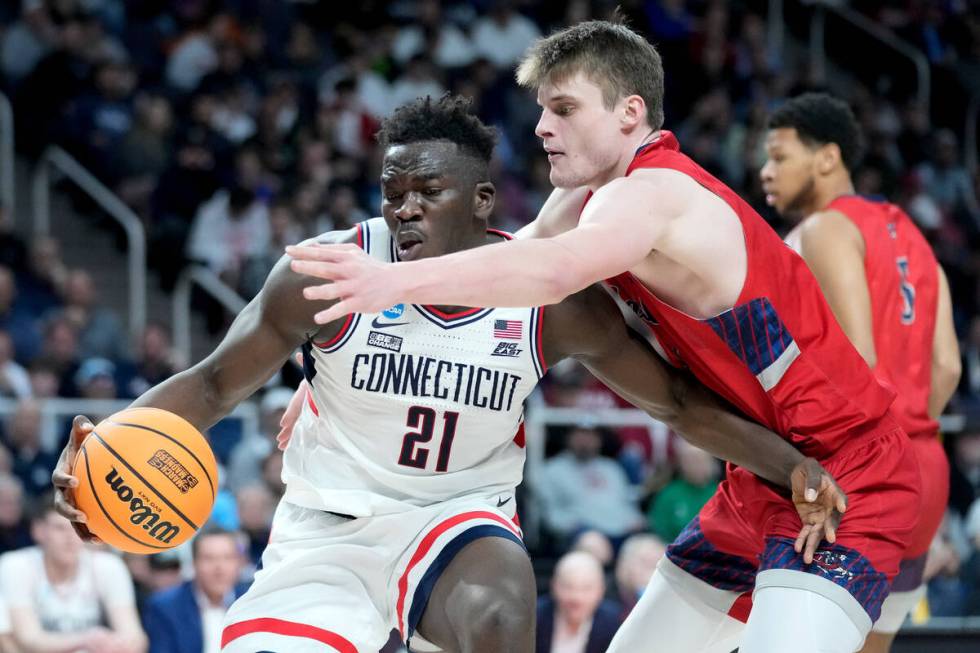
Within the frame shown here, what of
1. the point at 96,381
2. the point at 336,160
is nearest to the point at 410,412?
the point at 96,381

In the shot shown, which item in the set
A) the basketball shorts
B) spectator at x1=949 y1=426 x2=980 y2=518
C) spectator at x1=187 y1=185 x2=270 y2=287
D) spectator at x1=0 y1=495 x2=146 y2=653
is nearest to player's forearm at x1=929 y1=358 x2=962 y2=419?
the basketball shorts

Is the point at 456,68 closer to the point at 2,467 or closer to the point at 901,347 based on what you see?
the point at 2,467

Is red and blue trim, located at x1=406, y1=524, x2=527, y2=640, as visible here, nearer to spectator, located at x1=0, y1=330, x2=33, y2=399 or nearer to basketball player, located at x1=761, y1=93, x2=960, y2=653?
basketball player, located at x1=761, y1=93, x2=960, y2=653

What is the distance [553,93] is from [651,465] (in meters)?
5.55

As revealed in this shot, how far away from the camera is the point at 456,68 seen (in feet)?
41.1

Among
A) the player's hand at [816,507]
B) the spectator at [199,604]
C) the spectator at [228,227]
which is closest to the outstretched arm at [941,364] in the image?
the player's hand at [816,507]

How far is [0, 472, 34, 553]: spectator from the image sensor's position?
288 inches

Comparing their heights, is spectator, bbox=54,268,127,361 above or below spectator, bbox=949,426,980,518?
above

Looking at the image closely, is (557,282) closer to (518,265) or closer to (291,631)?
(518,265)

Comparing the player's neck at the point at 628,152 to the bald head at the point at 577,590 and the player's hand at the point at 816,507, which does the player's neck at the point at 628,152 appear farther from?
the bald head at the point at 577,590

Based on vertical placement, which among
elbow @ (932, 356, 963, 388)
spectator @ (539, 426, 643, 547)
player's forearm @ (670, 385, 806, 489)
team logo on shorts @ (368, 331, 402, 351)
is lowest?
spectator @ (539, 426, 643, 547)

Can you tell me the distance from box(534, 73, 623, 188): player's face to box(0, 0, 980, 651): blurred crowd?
122 inches

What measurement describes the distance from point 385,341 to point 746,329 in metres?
0.96

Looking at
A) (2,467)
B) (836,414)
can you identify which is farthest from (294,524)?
(2,467)
